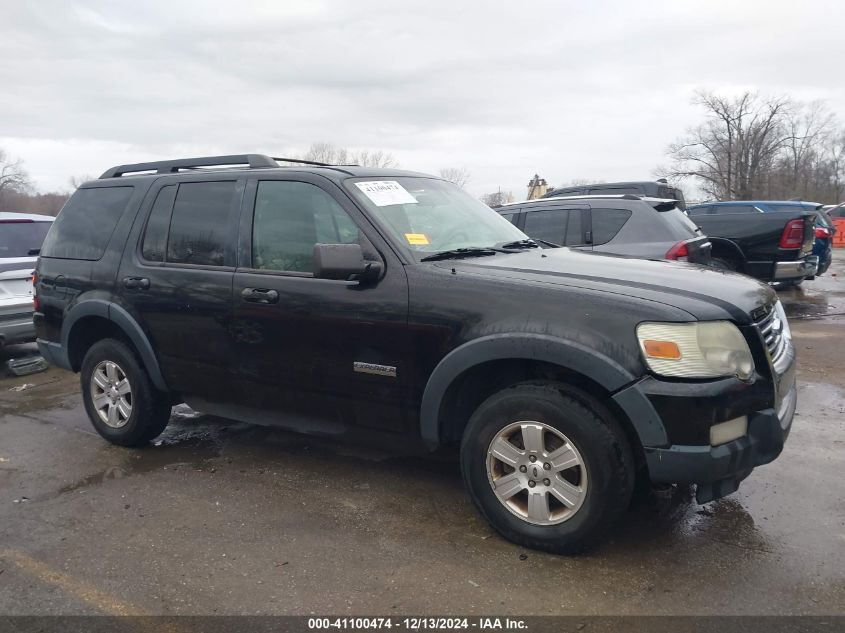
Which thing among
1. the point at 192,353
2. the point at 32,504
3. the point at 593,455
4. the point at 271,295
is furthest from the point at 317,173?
the point at 32,504

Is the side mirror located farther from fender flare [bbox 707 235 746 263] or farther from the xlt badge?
fender flare [bbox 707 235 746 263]

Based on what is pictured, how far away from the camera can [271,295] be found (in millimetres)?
3885

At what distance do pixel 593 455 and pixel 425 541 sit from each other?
989 millimetres

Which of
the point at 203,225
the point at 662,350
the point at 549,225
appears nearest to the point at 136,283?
the point at 203,225

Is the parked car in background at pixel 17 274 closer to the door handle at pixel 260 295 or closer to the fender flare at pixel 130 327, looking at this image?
the fender flare at pixel 130 327

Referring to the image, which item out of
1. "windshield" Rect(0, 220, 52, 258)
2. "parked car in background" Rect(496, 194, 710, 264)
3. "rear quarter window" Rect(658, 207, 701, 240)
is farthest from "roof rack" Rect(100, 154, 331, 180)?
"rear quarter window" Rect(658, 207, 701, 240)

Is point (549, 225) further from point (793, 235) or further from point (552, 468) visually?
point (552, 468)

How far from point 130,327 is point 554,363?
2961 millimetres

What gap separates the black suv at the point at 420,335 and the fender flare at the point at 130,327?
0.02 meters

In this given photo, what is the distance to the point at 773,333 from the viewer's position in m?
3.28

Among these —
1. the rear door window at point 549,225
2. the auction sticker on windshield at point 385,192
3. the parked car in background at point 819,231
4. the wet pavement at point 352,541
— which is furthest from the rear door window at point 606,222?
the parked car in background at point 819,231

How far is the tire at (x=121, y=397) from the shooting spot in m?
4.67

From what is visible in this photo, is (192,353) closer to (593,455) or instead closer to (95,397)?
(95,397)

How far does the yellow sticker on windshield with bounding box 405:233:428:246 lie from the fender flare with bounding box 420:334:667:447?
0.74m
